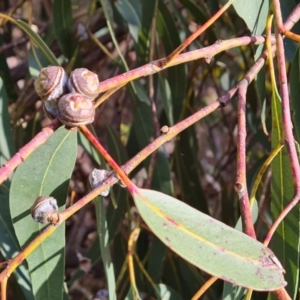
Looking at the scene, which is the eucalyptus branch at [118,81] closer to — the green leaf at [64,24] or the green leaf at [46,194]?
the green leaf at [46,194]

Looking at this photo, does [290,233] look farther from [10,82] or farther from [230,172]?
[230,172]

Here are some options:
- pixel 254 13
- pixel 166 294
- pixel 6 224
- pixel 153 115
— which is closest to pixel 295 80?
pixel 254 13

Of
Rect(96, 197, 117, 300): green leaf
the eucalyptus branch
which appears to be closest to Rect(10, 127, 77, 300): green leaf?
Rect(96, 197, 117, 300): green leaf

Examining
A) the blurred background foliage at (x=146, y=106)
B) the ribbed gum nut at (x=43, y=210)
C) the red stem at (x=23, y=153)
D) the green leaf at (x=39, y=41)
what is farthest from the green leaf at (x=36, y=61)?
the red stem at (x=23, y=153)

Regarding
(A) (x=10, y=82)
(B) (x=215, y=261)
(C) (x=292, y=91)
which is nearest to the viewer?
(B) (x=215, y=261)

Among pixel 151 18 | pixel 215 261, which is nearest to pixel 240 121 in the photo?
pixel 215 261

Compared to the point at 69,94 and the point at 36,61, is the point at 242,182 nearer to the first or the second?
the point at 69,94

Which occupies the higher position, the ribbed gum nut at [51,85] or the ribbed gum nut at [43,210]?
the ribbed gum nut at [51,85]
